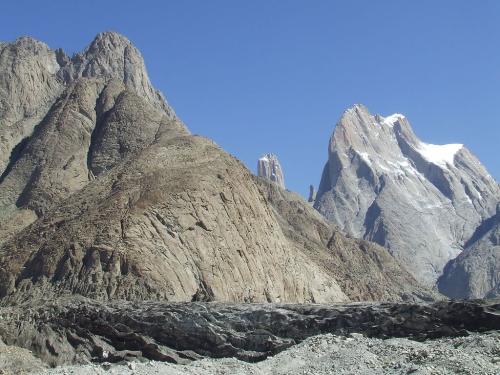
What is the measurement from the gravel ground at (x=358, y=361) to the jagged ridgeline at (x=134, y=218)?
61.1 feet

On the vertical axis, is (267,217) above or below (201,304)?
above

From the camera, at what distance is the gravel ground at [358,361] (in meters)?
25.9

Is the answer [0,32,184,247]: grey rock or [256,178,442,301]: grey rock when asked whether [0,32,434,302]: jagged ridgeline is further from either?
[256,178,442,301]: grey rock

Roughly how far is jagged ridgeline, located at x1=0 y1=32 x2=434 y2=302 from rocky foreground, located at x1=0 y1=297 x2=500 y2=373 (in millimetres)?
13185

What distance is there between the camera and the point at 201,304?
35.2 metres

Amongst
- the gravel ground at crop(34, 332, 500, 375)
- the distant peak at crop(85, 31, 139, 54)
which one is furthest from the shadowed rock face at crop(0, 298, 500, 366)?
the distant peak at crop(85, 31, 139, 54)

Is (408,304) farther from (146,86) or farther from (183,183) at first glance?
(146,86)

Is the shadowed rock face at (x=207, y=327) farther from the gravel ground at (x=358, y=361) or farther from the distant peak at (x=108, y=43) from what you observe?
the distant peak at (x=108, y=43)

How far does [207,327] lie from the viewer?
32812mm

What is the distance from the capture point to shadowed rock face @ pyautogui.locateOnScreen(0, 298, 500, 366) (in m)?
30.8

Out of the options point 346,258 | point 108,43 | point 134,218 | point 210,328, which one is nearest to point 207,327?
point 210,328

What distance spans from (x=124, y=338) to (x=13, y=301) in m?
18.0

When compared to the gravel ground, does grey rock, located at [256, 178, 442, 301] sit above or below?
above

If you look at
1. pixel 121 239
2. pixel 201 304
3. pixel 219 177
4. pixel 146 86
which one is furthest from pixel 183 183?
pixel 146 86
